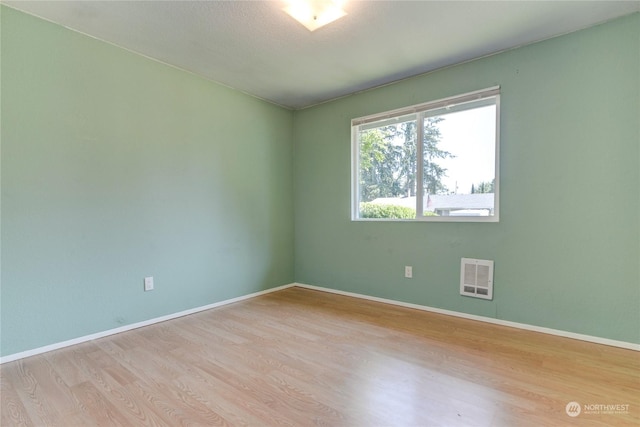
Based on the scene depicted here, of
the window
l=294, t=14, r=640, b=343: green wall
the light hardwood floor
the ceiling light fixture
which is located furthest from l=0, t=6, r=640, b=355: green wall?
the ceiling light fixture

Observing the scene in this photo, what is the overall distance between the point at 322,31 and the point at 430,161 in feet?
5.13

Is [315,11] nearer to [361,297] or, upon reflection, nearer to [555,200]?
[555,200]

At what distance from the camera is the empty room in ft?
5.51

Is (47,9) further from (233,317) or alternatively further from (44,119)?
(233,317)

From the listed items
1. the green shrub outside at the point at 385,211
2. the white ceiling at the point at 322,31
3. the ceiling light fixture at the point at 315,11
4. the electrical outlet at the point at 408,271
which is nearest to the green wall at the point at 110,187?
Result: the white ceiling at the point at 322,31

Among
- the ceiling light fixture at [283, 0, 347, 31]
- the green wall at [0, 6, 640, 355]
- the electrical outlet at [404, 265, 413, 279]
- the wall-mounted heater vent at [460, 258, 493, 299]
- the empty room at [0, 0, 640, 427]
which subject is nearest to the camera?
the empty room at [0, 0, 640, 427]

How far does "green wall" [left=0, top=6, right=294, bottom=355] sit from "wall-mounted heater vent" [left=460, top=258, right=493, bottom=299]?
7.44ft

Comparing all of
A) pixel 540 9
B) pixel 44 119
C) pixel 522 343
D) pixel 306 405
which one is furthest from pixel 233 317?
pixel 540 9

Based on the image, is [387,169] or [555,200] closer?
[555,200]

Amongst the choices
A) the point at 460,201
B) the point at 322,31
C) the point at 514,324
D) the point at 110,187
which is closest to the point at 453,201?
the point at 460,201

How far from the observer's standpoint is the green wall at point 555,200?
212 cm

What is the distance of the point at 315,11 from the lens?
6.64 ft

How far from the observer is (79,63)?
2271mm

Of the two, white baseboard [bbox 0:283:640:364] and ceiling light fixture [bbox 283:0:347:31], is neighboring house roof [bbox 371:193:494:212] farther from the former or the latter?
ceiling light fixture [bbox 283:0:347:31]
